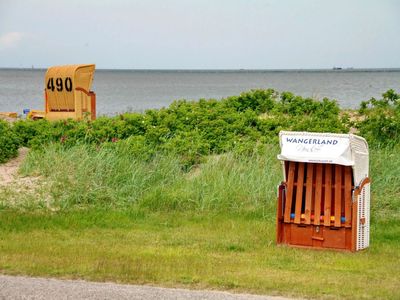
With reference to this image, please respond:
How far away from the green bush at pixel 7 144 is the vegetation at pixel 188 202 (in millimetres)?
222

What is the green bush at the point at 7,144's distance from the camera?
563 inches

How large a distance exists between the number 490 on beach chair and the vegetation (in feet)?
0.76

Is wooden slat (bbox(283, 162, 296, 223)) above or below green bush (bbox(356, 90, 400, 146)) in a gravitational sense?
below

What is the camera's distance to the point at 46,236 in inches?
380

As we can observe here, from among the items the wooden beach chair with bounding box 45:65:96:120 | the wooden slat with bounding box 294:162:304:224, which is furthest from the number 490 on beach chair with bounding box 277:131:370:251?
the wooden beach chair with bounding box 45:65:96:120

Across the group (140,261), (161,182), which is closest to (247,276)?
(140,261)

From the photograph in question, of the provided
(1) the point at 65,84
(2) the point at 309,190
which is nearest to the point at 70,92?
(1) the point at 65,84

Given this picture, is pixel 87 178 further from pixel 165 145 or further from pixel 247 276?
pixel 247 276

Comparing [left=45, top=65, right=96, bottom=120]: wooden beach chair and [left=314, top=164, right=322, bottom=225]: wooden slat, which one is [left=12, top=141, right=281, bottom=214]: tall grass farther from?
[left=45, top=65, right=96, bottom=120]: wooden beach chair

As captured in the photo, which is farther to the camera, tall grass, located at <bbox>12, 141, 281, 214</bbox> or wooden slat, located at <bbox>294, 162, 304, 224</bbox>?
tall grass, located at <bbox>12, 141, 281, 214</bbox>

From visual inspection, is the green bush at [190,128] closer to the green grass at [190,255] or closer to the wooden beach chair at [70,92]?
the wooden beach chair at [70,92]

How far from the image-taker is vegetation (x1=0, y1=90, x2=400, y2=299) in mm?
7789

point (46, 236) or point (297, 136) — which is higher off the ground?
point (297, 136)

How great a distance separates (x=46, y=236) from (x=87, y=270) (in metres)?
2.07
